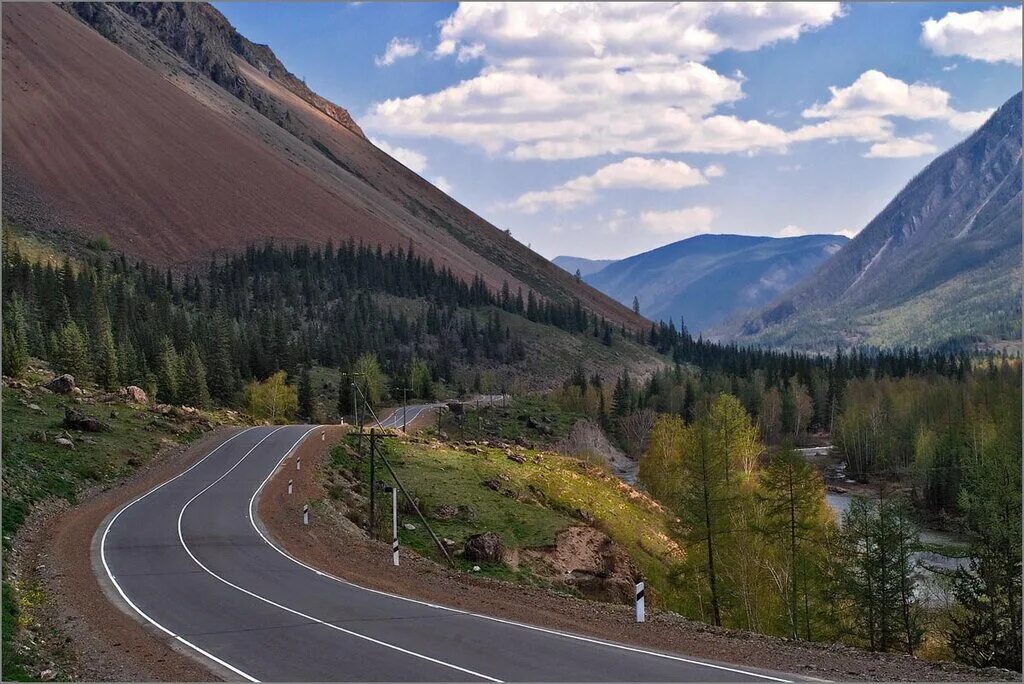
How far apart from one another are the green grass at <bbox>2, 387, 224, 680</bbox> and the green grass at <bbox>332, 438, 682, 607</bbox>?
14113 millimetres

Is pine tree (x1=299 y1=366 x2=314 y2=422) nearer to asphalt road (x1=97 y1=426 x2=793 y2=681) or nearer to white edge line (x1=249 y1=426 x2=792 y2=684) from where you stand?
asphalt road (x1=97 y1=426 x2=793 y2=681)

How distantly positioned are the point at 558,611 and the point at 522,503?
90.1 feet

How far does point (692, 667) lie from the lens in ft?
65.8

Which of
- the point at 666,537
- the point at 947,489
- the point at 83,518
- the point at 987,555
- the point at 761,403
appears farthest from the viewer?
the point at 761,403

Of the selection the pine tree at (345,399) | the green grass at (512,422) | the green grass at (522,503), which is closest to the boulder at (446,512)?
the green grass at (522,503)

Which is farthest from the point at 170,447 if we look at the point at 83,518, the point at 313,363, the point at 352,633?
the point at 313,363

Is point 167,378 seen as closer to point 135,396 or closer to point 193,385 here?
point 193,385

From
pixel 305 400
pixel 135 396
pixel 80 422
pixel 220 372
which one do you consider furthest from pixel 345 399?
pixel 80 422

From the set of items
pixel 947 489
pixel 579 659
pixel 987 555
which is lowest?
pixel 947 489

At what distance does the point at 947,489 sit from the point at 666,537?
178 feet

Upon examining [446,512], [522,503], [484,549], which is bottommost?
[484,549]

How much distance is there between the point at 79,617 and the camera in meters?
26.6

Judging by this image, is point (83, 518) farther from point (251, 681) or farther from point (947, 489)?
point (947, 489)

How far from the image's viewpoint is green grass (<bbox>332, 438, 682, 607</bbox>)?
48.3 meters
